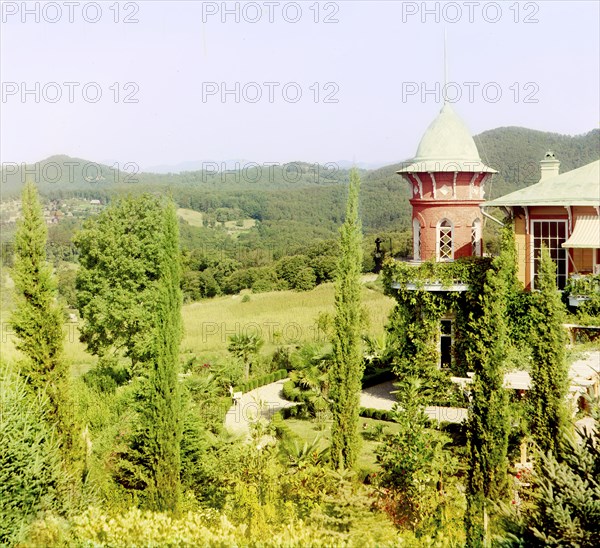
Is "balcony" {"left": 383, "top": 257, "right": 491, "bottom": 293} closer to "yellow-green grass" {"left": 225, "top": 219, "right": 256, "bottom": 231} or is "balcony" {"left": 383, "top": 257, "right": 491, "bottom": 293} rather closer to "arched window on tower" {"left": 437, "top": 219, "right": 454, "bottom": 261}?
"arched window on tower" {"left": 437, "top": 219, "right": 454, "bottom": 261}

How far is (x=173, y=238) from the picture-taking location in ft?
46.5

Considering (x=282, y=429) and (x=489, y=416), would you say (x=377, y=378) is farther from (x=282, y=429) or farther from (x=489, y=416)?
(x=489, y=416)

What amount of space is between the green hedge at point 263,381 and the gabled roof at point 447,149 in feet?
29.5

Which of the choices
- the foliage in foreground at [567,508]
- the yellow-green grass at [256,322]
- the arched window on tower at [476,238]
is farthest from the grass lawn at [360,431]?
the foliage in foreground at [567,508]

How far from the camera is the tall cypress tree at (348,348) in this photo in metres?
15.2

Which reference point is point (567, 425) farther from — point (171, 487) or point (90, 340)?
point (90, 340)

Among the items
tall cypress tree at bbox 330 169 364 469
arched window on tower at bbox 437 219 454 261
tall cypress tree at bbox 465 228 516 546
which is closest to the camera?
tall cypress tree at bbox 465 228 516 546

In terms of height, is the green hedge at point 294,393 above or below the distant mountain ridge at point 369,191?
below

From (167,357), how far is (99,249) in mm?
15205

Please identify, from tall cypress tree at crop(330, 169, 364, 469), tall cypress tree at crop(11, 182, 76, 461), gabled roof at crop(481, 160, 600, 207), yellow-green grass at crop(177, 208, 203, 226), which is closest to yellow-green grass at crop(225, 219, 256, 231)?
yellow-green grass at crop(177, 208, 203, 226)

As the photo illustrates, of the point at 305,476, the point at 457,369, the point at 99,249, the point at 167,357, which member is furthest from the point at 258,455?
the point at 99,249

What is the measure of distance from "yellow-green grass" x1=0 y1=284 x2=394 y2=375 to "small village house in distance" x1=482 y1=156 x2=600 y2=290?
452 inches

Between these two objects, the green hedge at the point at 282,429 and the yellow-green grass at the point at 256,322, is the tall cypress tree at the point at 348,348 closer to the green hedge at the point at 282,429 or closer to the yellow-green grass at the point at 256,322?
the green hedge at the point at 282,429

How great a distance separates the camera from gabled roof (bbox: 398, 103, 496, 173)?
23.5m
